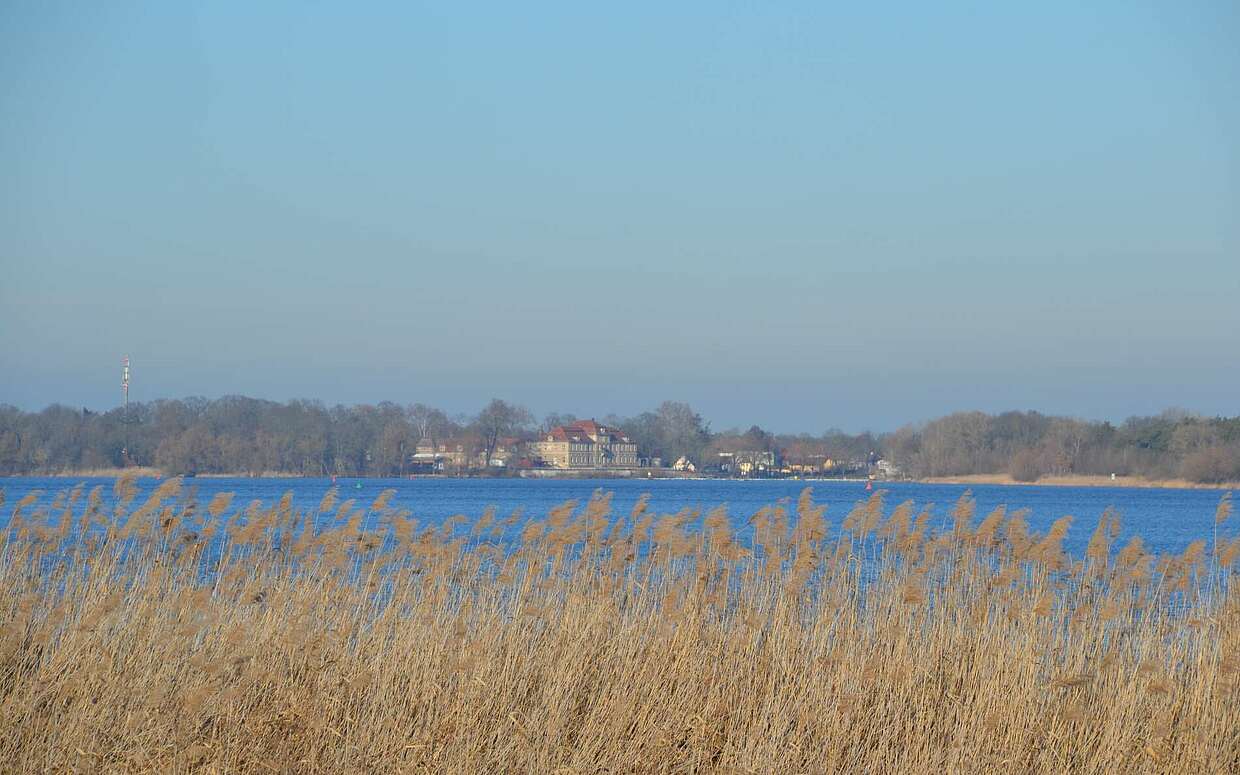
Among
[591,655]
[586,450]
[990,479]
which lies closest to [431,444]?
[586,450]

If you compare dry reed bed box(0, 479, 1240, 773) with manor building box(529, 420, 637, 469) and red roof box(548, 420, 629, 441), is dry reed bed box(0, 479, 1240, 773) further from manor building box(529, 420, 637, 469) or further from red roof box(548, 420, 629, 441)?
red roof box(548, 420, 629, 441)

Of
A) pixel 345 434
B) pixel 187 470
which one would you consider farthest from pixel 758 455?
pixel 187 470

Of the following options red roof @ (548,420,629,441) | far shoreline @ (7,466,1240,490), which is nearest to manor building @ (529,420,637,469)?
red roof @ (548,420,629,441)

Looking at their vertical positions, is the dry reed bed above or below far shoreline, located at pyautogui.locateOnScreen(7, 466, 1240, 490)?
below

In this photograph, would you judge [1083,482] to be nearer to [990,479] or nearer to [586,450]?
[990,479]

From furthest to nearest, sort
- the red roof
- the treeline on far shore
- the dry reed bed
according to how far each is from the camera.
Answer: the red roof → the treeline on far shore → the dry reed bed

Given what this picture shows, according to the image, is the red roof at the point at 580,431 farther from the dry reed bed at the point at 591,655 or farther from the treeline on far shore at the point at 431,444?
the dry reed bed at the point at 591,655

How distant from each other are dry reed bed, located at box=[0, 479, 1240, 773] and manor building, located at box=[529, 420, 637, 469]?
127m

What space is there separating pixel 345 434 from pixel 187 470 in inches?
756

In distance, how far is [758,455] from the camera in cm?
13100

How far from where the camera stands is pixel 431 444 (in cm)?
12569

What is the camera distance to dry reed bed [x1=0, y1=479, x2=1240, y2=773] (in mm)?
6832

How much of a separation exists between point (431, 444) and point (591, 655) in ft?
390

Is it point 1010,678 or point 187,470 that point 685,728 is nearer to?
point 1010,678
